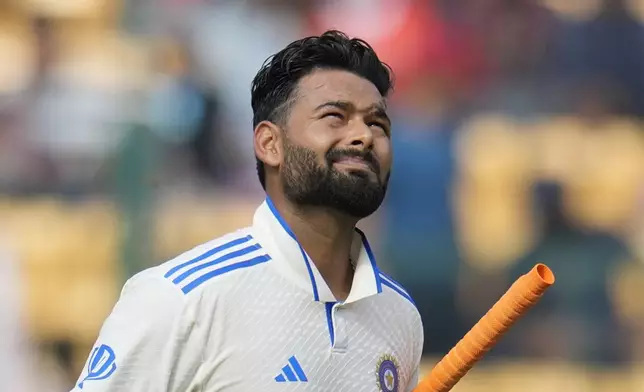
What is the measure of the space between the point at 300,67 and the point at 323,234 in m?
0.30

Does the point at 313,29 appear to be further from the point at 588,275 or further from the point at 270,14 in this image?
the point at 588,275

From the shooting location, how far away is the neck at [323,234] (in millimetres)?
2088

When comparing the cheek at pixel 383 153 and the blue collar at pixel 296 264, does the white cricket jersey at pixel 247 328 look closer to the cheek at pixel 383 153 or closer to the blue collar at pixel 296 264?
the blue collar at pixel 296 264

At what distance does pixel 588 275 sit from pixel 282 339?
3287 mm

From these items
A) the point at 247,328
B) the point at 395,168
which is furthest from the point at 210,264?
the point at 395,168

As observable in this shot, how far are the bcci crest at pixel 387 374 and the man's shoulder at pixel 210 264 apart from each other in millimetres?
267

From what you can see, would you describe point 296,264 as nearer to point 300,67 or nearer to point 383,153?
point 383,153

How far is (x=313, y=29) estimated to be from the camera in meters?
5.03

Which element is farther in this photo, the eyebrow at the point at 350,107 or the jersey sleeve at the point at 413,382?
the jersey sleeve at the point at 413,382

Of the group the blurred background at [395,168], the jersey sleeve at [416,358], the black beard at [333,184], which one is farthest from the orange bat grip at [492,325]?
the blurred background at [395,168]

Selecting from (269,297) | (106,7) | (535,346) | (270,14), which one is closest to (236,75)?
(270,14)

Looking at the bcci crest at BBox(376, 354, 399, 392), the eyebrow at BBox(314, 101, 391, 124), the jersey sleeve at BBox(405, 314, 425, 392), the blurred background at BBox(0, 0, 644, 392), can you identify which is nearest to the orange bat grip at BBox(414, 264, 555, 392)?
the bcci crest at BBox(376, 354, 399, 392)

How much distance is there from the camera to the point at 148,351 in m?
1.88

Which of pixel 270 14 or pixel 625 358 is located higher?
pixel 270 14
